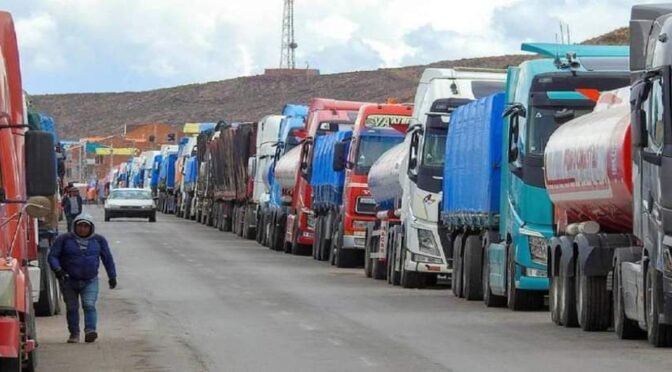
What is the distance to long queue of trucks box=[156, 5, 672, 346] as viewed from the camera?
65.0 feet

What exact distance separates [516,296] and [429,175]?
691cm

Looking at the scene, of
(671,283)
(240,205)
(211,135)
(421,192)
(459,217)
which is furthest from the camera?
(211,135)

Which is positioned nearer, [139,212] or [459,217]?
[459,217]

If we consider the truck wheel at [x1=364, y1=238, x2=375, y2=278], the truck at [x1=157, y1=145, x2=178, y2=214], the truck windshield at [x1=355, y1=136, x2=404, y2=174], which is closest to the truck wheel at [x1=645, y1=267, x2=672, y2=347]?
the truck wheel at [x1=364, y1=238, x2=375, y2=278]

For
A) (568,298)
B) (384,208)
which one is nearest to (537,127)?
(568,298)

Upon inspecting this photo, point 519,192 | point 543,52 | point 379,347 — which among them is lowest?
point 379,347

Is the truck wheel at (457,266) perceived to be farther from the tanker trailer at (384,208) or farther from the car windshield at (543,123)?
the car windshield at (543,123)

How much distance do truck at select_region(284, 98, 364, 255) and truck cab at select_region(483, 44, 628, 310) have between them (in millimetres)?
20791

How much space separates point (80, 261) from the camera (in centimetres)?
2045

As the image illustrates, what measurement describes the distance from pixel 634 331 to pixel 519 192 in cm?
499

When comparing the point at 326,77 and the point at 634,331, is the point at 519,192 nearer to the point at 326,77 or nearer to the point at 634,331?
the point at 634,331

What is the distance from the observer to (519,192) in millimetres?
25844

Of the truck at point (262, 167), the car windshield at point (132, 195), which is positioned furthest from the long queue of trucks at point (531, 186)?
the car windshield at point (132, 195)

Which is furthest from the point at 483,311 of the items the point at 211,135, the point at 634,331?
the point at 211,135
